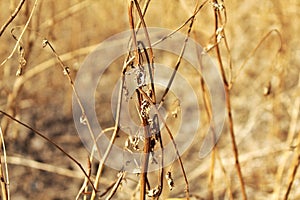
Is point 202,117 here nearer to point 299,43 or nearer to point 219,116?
point 219,116

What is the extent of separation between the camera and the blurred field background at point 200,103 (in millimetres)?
2301

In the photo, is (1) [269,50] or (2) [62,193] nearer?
(2) [62,193]

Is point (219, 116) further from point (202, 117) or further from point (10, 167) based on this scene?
point (10, 167)

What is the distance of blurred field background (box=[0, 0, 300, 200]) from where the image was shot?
2.30 m

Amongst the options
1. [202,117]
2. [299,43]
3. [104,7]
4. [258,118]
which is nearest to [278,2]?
[258,118]

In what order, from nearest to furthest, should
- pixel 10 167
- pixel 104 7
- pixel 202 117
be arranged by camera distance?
1. pixel 10 167
2. pixel 202 117
3. pixel 104 7

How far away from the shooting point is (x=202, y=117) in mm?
3145

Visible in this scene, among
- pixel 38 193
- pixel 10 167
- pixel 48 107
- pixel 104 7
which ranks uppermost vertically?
pixel 104 7

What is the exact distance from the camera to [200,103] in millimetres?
3311

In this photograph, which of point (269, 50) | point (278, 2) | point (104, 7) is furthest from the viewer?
point (104, 7)

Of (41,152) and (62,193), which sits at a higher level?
(41,152)

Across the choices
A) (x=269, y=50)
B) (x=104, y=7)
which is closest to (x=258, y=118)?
(x=269, y=50)

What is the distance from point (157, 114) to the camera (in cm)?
73

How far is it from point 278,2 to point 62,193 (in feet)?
4.12
